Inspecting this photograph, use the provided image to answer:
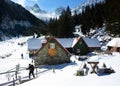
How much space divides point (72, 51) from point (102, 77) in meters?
46.3

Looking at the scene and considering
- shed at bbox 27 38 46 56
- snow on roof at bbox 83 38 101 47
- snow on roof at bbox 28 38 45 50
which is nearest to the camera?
shed at bbox 27 38 46 56

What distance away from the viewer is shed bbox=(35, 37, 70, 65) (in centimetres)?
4778

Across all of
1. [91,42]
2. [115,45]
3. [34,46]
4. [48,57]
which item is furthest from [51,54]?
[91,42]

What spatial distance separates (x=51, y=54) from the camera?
4781cm

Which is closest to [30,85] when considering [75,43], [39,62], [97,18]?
[39,62]

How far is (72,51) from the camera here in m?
64.4

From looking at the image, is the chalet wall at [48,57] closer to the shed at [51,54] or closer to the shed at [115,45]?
the shed at [51,54]

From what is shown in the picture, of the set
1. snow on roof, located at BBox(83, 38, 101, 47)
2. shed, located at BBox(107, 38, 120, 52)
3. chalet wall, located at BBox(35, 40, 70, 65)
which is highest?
snow on roof, located at BBox(83, 38, 101, 47)

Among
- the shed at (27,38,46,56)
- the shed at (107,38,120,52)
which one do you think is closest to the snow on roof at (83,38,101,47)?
the shed at (107,38,120,52)

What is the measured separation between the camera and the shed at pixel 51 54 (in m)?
47.8

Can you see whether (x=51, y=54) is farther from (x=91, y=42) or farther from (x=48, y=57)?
(x=91, y=42)

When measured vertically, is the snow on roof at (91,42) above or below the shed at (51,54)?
above

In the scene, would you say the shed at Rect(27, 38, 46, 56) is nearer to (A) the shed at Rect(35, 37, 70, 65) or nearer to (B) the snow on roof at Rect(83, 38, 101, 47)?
(B) the snow on roof at Rect(83, 38, 101, 47)

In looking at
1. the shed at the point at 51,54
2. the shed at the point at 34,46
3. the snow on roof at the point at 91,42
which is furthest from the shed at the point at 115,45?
the shed at the point at 34,46
